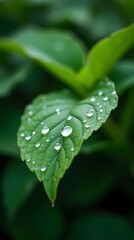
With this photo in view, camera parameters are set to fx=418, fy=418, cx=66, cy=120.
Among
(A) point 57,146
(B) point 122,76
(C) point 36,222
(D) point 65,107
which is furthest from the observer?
(C) point 36,222

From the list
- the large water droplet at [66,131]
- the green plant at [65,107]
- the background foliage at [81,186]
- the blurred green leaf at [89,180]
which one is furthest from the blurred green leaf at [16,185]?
the large water droplet at [66,131]

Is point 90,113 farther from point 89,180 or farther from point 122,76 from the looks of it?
point 89,180

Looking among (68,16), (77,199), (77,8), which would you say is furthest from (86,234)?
(77,8)

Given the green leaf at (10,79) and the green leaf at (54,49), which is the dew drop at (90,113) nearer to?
the green leaf at (54,49)

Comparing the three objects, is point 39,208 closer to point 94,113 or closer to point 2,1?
point 94,113

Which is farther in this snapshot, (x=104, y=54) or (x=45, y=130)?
(x=104, y=54)

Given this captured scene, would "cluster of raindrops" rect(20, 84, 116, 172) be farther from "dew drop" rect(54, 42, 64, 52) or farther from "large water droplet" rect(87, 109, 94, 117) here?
"dew drop" rect(54, 42, 64, 52)

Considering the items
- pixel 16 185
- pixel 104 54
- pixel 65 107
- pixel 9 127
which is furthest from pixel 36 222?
pixel 104 54
